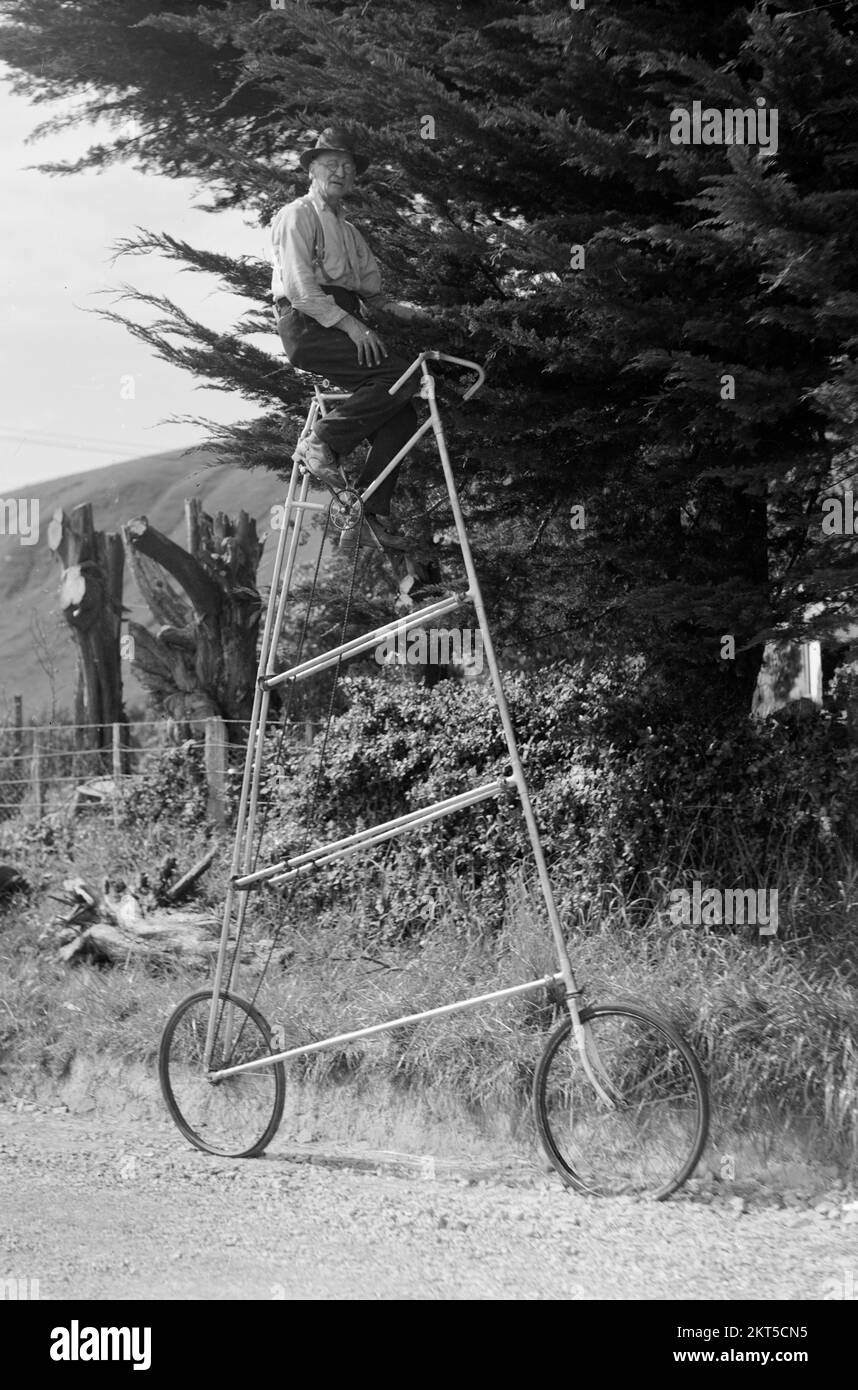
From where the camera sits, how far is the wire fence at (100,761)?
11641mm

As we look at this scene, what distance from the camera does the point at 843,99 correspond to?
5.77 meters

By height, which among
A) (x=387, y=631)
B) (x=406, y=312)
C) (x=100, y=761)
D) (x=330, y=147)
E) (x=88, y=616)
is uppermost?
(x=330, y=147)

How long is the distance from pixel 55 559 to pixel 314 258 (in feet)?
41.9

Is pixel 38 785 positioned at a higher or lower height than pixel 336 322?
lower

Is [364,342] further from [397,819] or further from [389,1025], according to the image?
[389,1025]

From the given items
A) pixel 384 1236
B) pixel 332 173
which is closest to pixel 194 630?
pixel 332 173

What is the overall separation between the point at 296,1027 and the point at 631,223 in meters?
4.63

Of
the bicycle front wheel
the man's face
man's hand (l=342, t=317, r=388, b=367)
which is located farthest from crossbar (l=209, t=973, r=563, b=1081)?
the man's face

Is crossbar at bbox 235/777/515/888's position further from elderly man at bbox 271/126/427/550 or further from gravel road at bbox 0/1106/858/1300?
elderly man at bbox 271/126/427/550

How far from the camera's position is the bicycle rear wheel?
6.70 m

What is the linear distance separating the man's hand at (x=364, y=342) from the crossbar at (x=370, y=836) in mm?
2118

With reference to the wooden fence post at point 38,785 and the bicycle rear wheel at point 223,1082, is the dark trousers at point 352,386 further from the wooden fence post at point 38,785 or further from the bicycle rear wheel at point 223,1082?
the wooden fence post at point 38,785

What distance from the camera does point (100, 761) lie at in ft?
49.9

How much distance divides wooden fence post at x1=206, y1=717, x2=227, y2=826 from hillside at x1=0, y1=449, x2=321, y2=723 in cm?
625
